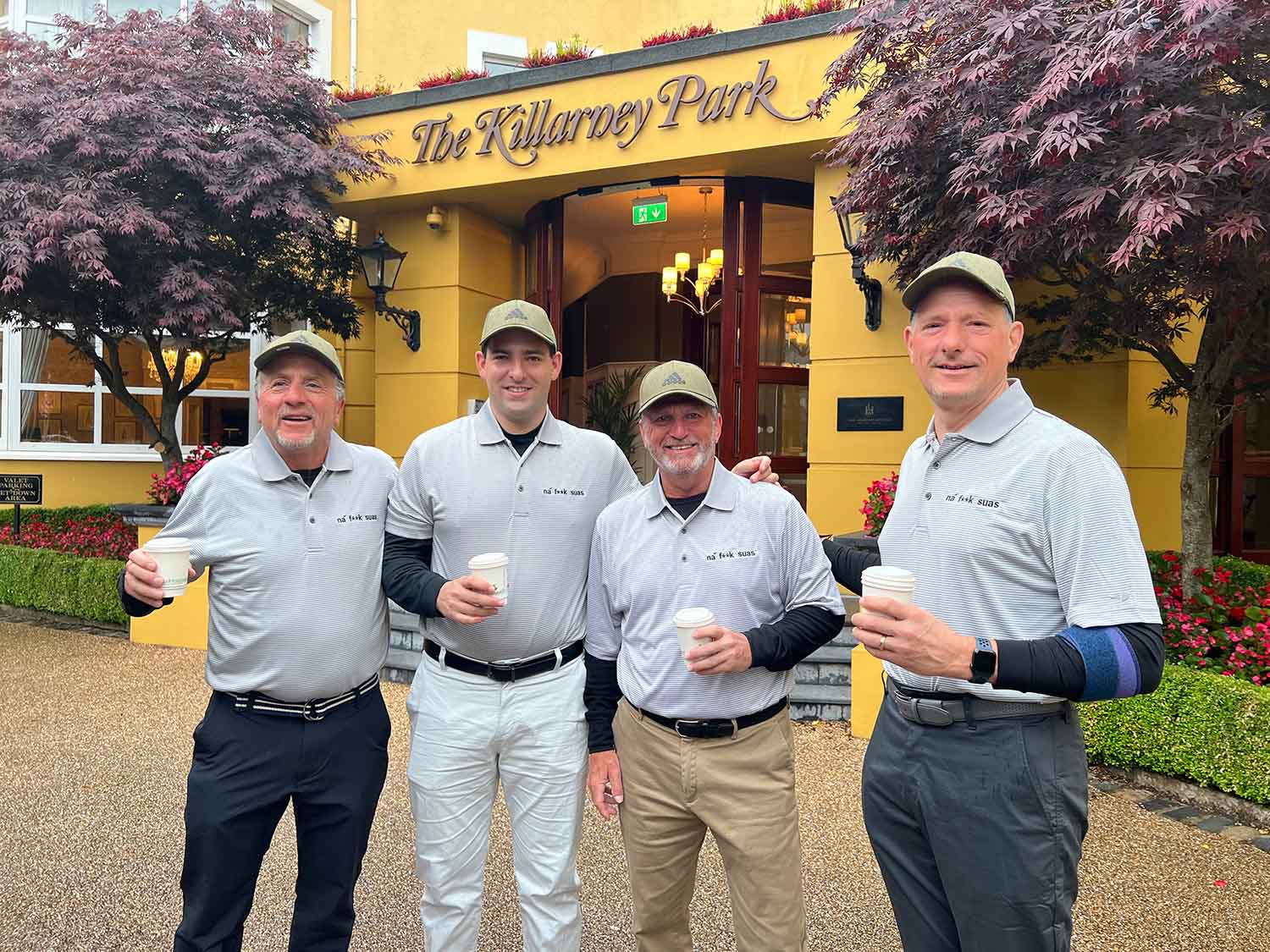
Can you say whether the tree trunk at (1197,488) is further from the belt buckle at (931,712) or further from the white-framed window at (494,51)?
the white-framed window at (494,51)

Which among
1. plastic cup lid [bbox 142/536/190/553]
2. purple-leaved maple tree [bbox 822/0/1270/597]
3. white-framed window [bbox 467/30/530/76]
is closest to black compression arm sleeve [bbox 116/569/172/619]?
plastic cup lid [bbox 142/536/190/553]

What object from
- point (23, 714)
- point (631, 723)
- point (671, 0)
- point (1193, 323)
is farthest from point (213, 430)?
point (1193, 323)

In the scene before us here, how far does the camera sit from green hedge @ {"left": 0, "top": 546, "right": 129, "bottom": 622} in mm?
8383

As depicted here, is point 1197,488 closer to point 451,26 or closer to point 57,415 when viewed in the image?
point 451,26

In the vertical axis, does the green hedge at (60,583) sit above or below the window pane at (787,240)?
below

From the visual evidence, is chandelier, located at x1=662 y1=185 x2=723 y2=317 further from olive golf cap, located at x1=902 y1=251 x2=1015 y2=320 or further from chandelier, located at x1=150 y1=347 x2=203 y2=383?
olive golf cap, located at x1=902 y1=251 x2=1015 y2=320

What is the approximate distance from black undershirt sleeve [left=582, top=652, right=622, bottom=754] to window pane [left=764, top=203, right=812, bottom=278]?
7412mm

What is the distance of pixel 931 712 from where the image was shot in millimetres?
1858

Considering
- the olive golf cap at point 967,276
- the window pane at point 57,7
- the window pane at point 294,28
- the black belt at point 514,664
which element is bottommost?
the black belt at point 514,664

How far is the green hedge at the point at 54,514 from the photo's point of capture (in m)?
11.0

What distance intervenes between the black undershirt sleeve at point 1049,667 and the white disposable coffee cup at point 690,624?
711 mm

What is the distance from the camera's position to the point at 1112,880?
11.7 feet

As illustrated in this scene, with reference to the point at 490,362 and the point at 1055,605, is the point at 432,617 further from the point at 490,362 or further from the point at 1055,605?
the point at 1055,605

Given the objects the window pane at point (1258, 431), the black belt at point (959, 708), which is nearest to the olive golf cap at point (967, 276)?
the black belt at point (959, 708)
